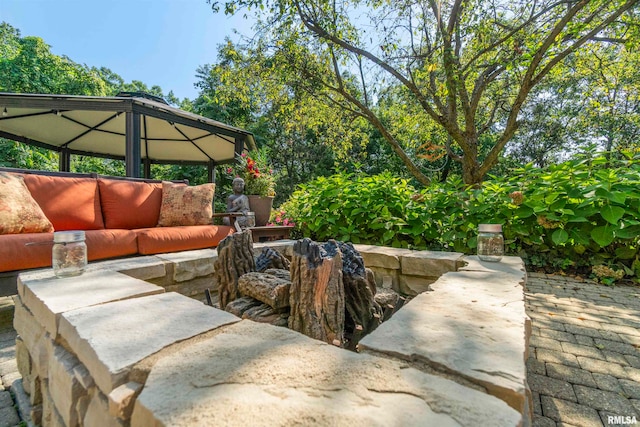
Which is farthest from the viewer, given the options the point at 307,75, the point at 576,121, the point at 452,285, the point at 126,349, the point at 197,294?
the point at 576,121

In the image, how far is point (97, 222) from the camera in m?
2.40

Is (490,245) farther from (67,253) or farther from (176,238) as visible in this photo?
(176,238)

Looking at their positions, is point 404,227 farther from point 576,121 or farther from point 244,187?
point 576,121

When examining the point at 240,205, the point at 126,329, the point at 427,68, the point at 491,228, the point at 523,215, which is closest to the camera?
the point at 126,329

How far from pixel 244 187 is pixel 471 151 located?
3924 mm

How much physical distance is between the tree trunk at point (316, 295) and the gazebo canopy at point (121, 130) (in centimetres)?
371

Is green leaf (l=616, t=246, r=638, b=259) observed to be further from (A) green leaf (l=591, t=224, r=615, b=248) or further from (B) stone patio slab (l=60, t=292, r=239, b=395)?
(B) stone patio slab (l=60, t=292, r=239, b=395)

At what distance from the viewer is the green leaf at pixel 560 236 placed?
235 cm

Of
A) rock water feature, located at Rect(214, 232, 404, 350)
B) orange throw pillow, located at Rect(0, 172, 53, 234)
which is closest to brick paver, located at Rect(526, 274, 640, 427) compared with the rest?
rock water feature, located at Rect(214, 232, 404, 350)

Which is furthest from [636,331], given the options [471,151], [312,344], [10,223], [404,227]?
[471,151]

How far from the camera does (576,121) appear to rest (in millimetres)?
11188

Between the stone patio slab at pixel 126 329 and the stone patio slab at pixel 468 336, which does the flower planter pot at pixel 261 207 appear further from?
the stone patio slab at pixel 468 336

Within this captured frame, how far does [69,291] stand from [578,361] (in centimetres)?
200

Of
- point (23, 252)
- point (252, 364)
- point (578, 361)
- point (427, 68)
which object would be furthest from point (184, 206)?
point (427, 68)
